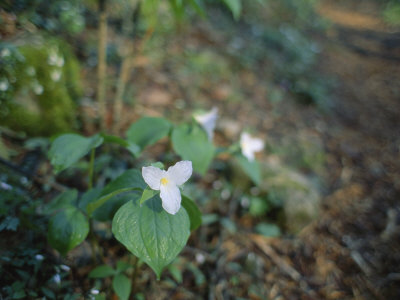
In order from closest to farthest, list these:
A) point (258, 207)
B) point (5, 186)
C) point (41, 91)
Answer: point (5, 186)
point (41, 91)
point (258, 207)

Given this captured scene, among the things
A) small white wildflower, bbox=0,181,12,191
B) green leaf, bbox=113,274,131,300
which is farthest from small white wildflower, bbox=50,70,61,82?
green leaf, bbox=113,274,131,300

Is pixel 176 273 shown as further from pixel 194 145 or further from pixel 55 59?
Result: pixel 55 59

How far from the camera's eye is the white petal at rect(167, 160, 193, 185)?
36.9 inches

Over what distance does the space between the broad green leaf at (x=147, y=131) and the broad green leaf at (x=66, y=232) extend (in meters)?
0.50

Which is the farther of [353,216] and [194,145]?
[353,216]

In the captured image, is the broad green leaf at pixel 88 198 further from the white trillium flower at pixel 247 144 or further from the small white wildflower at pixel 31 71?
the small white wildflower at pixel 31 71

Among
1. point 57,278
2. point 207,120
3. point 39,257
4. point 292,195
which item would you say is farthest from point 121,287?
point 292,195

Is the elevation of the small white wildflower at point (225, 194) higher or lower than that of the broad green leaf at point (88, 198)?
lower

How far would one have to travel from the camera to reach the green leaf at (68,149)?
106cm

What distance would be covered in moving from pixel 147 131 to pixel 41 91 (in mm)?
1040

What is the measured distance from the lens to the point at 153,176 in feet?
2.97

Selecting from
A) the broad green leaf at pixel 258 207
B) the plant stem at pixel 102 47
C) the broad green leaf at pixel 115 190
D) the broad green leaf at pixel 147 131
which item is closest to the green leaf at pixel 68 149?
the broad green leaf at pixel 115 190

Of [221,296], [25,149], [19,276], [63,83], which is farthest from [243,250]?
[63,83]

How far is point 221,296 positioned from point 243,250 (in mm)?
391
